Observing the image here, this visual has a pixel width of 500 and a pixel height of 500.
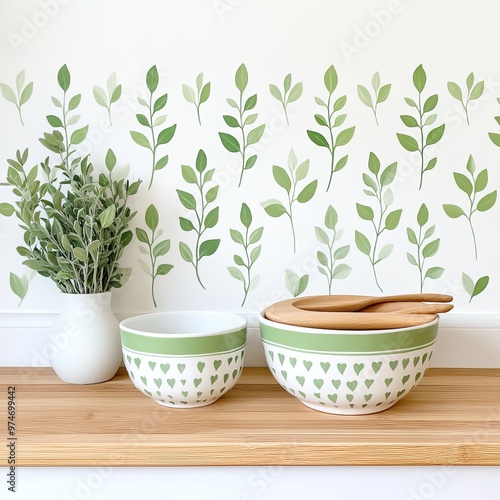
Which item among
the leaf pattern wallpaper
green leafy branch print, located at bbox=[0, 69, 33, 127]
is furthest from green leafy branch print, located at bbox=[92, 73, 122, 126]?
green leafy branch print, located at bbox=[0, 69, 33, 127]

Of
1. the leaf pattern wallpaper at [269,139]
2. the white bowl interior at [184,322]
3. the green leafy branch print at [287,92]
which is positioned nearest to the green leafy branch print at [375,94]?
the leaf pattern wallpaper at [269,139]

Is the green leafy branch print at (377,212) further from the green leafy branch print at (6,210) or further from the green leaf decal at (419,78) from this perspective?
the green leafy branch print at (6,210)

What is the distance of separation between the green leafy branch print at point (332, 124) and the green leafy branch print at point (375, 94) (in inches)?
1.3

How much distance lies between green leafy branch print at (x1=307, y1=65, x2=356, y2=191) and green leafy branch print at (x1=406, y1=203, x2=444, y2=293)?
171 mm

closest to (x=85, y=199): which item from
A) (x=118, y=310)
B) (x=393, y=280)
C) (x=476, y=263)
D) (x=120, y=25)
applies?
(x=118, y=310)

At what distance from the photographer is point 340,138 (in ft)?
3.25

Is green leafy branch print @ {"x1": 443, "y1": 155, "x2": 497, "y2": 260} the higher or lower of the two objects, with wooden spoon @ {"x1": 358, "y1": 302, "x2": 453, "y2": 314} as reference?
higher

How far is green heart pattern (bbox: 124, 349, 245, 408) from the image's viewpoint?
762mm

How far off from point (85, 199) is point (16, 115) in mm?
238

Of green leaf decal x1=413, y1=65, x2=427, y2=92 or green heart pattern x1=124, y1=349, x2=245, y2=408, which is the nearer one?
green heart pattern x1=124, y1=349, x2=245, y2=408

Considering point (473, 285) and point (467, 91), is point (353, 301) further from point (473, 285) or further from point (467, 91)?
point (467, 91)

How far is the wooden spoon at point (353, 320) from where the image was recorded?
2.46ft

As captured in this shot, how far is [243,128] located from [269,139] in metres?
0.05

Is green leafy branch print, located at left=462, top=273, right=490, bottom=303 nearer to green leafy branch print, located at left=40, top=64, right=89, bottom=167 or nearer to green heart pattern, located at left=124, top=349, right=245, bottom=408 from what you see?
green heart pattern, located at left=124, top=349, right=245, bottom=408
